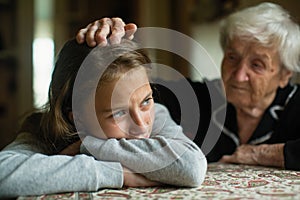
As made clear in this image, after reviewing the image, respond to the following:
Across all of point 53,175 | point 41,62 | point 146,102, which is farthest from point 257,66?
point 41,62

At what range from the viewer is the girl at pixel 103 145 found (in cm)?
91

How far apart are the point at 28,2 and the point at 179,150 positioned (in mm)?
3046

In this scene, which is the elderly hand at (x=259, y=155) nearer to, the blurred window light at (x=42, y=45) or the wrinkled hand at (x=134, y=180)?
the wrinkled hand at (x=134, y=180)

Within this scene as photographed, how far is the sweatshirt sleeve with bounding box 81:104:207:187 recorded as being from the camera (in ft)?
3.14

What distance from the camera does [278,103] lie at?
1589mm

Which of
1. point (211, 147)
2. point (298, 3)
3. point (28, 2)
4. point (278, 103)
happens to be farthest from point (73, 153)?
point (28, 2)

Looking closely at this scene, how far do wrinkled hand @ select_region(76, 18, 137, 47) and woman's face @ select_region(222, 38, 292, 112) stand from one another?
56cm

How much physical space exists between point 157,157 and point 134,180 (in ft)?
0.22

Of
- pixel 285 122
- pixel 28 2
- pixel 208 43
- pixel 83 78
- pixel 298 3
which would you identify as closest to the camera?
pixel 83 78

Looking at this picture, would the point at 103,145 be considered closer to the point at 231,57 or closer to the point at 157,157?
the point at 157,157

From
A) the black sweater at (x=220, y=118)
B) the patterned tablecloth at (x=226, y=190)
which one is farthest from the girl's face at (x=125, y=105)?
the black sweater at (x=220, y=118)

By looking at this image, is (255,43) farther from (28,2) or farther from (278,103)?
(28,2)

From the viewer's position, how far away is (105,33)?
105 cm

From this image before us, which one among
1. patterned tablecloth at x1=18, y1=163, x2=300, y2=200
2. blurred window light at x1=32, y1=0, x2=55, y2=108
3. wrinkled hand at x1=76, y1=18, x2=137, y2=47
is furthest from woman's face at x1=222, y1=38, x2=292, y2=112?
blurred window light at x1=32, y1=0, x2=55, y2=108
